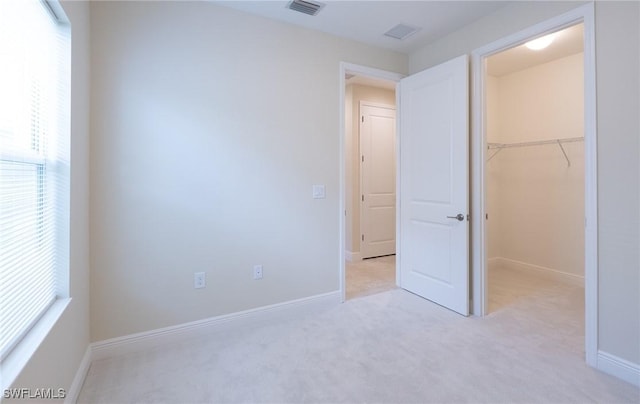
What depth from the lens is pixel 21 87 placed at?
1271 mm

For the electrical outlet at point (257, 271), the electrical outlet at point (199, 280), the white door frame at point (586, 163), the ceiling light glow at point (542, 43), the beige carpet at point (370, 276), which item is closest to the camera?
the white door frame at point (586, 163)

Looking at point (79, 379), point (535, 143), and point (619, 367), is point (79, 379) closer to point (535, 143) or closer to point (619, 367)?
point (619, 367)

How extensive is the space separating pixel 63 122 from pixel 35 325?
3.26ft

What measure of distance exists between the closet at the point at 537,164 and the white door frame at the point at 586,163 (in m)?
0.67

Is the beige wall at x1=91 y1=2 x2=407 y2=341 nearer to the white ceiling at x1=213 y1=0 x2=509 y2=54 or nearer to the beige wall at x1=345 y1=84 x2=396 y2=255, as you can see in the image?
the white ceiling at x1=213 y1=0 x2=509 y2=54

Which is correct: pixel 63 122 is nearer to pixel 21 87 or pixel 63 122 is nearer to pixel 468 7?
pixel 21 87

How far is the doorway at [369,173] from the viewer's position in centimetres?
477

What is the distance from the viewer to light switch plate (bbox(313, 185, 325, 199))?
2908 millimetres

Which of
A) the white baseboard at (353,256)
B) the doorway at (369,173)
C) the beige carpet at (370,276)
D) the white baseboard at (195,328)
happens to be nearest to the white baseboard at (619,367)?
the beige carpet at (370,276)

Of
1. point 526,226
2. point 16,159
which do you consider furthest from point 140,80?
point 526,226

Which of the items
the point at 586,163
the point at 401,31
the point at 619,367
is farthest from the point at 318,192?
the point at 619,367

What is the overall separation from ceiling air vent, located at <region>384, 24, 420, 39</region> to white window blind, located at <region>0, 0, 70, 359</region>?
2.43m

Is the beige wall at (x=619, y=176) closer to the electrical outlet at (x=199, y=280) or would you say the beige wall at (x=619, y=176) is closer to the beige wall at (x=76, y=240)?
the electrical outlet at (x=199, y=280)

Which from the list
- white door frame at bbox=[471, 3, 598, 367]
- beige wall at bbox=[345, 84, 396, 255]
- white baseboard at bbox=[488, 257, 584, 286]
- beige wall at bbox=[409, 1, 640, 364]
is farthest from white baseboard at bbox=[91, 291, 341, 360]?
white baseboard at bbox=[488, 257, 584, 286]
